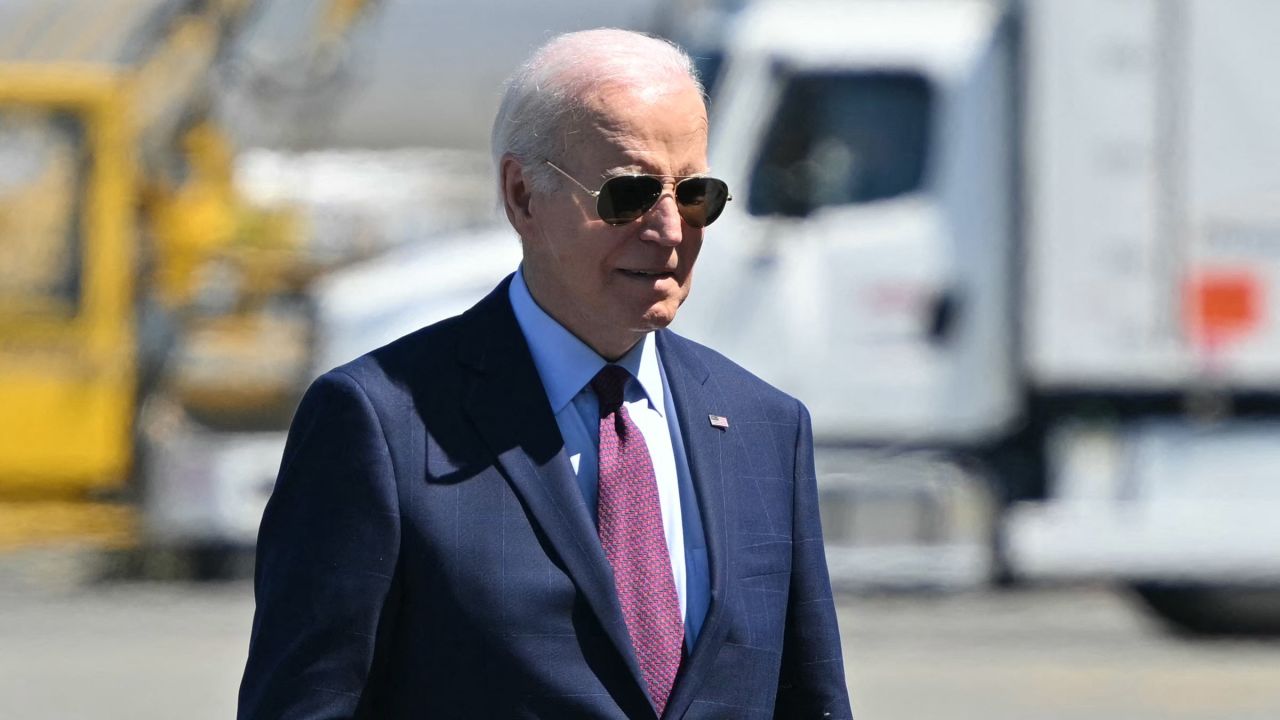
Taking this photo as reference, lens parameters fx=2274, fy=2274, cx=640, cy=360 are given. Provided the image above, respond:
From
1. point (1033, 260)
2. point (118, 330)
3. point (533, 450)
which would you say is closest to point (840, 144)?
point (1033, 260)

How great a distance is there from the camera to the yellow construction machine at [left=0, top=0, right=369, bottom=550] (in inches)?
404

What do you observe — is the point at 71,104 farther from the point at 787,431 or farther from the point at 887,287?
the point at 787,431

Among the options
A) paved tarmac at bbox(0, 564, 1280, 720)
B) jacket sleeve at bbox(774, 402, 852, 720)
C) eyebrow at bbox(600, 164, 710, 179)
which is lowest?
paved tarmac at bbox(0, 564, 1280, 720)

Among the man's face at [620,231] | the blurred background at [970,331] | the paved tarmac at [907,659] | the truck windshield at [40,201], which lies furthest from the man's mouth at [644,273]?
the truck windshield at [40,201]

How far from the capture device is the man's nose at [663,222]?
213 cm

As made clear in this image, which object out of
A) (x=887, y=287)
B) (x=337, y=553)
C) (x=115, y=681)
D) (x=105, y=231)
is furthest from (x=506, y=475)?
(x=105, y=231)

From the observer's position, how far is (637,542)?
7.01 ft

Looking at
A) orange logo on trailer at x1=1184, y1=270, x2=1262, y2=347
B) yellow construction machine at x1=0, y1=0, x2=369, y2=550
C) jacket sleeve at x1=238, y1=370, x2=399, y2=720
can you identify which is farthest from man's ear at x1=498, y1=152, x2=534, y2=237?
yellow construction machine at x1=0, y1=0, x2=369, y2=550

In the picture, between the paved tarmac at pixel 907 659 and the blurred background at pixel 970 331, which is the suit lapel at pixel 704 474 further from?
the blurred background at pixel 970 331

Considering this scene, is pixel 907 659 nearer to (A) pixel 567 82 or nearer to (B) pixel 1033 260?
(B) pixel 1033 260

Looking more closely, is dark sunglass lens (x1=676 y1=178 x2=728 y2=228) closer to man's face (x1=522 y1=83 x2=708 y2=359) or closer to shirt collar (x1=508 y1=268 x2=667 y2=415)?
man's face (x1=522 y1=83 x2=708 y2=359)

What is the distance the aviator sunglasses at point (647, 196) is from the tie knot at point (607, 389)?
0.50ft

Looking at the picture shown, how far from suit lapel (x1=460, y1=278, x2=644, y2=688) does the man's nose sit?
0.17 meters

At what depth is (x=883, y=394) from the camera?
368 inches
